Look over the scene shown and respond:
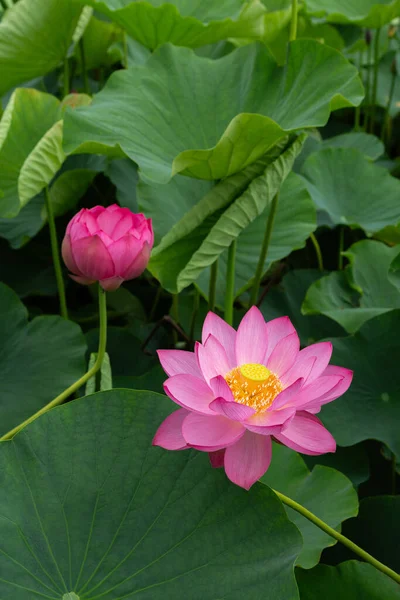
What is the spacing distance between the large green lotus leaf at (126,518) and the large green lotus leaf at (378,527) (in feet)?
1.05

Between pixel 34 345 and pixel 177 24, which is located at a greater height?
pixel 177 24

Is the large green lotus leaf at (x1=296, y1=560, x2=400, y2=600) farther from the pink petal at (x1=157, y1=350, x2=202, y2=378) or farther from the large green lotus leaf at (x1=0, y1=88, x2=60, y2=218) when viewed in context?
the large green lotus leaf at (x1=0, y1=88, x2=60, y2=218)

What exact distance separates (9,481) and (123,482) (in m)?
0.11

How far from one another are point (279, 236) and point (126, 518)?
703 millimetres

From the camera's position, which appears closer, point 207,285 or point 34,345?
point 34,345

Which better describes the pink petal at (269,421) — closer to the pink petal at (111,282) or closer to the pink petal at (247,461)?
the pink petal at (247,461)

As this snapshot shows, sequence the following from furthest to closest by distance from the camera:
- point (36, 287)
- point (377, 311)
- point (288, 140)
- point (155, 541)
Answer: point (36, 287)
point (377, 311)
point (288, 140)
point (155, 541)

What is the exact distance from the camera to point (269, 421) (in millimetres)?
578

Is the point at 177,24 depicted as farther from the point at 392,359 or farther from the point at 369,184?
the point at 392,359

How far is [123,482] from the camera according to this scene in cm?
64

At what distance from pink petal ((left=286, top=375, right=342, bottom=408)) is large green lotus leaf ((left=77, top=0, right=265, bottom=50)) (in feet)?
2.76

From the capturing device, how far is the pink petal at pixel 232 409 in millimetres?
539

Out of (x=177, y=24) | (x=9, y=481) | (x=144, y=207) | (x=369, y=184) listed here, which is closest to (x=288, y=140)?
(x=144, y=207)

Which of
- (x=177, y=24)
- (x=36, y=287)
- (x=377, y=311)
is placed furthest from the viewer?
(x=36, y=287)
